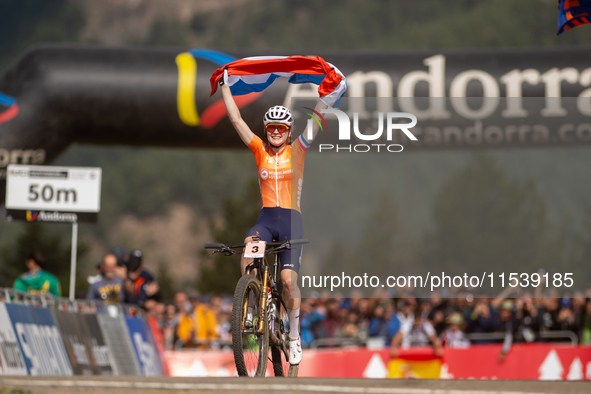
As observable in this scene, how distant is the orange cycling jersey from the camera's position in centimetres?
670

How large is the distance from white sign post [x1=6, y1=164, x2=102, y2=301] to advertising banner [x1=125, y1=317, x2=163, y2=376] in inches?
46.6

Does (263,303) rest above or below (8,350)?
above

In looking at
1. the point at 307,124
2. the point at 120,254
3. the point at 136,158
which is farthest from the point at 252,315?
the point at 136,158

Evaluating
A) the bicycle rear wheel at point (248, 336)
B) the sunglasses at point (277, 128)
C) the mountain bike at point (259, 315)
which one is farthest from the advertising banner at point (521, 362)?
the sunglasses at point (277, 128)

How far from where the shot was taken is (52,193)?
12008 mm

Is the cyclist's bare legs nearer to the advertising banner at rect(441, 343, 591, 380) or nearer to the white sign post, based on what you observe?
the white sign post

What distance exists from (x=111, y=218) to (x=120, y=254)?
107 m

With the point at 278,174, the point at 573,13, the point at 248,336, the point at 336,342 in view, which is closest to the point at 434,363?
the point at 336,342

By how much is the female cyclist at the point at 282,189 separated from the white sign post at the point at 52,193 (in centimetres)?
571

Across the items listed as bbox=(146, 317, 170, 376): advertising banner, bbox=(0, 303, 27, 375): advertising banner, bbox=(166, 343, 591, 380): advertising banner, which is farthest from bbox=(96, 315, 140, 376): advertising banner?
bbox=(0, 303, 27, 375): advertising banner

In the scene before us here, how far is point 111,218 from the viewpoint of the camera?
383ft

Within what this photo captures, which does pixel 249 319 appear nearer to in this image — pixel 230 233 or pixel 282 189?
pixel 282 189

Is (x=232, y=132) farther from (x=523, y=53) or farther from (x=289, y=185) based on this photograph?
(x=289, y=185)

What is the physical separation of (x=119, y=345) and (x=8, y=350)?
3.28m
